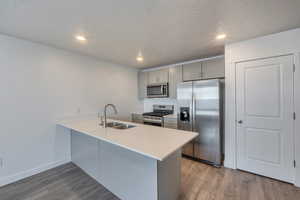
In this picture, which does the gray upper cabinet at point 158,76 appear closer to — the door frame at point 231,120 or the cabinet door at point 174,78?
the cabinet door at point 174,78

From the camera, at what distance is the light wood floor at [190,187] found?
1.80m

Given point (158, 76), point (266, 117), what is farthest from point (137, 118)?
point (266, 117)

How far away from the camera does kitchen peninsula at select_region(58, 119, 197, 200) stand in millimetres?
1338

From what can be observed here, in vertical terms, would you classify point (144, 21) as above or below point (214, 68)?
above

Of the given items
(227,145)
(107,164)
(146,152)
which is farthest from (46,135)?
(227,145)

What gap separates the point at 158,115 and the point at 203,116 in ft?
4.27

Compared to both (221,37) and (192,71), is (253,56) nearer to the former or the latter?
(221,37)

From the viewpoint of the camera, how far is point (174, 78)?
143 inches

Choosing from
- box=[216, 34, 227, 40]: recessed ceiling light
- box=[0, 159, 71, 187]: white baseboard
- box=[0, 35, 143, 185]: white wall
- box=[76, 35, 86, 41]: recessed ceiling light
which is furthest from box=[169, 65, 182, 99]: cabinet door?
box=[0, 159, 71, 187]: white baseboard

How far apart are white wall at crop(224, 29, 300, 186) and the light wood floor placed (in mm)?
347

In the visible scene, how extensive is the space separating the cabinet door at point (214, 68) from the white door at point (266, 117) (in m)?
0.50

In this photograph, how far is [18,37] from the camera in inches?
84.4

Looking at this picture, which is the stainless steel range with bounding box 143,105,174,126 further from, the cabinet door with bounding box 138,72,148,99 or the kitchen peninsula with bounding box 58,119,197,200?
the kitchen peninsula with bounding box 58,119,197,200

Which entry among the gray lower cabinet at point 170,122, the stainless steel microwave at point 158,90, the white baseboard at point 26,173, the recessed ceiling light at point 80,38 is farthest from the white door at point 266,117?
the white baseboard at point 26,173
